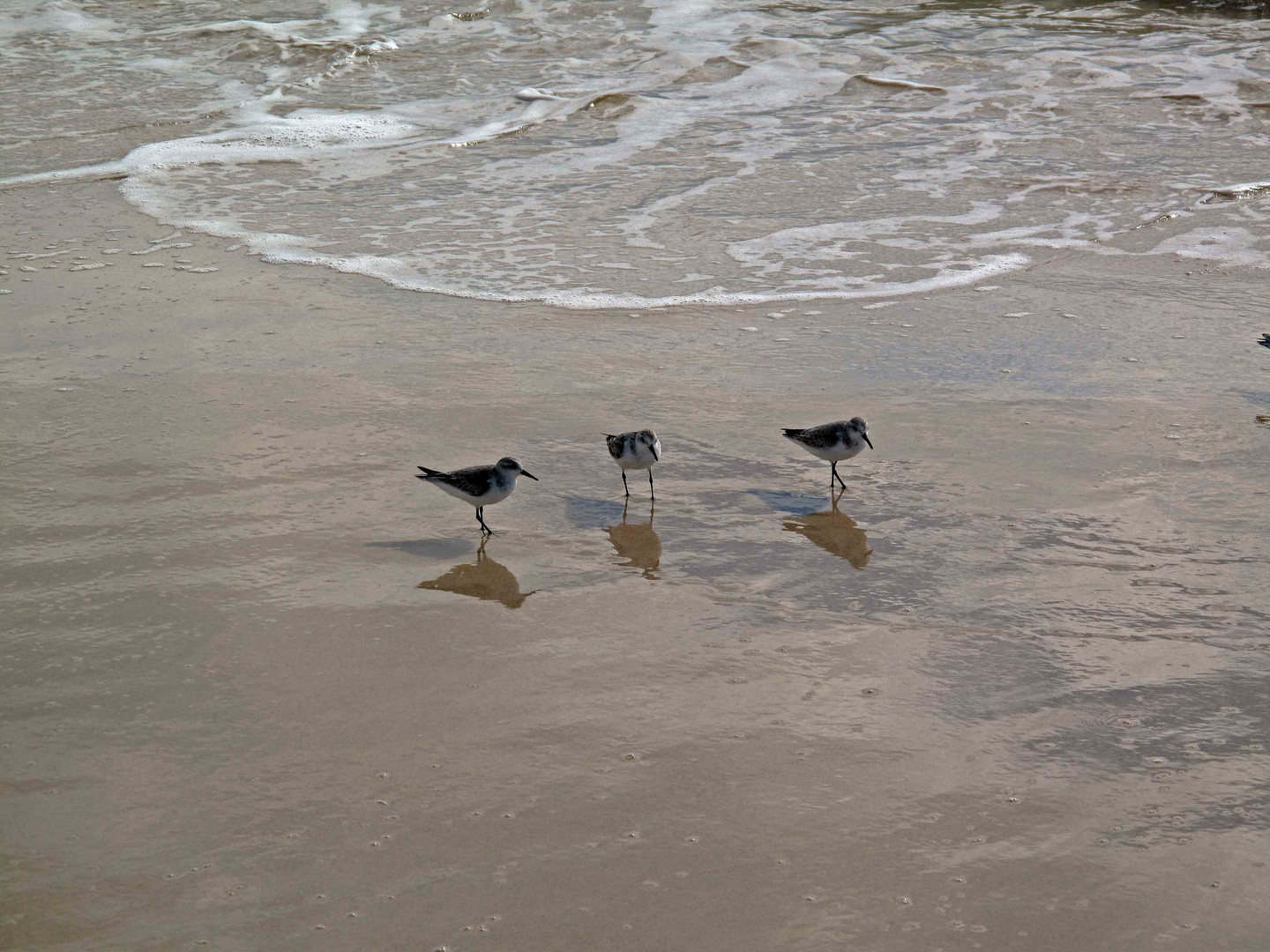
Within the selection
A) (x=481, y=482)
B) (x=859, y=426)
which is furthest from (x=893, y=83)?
(x=481, y=482)

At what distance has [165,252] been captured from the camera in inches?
390

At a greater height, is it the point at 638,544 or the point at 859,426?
the point at 859,426

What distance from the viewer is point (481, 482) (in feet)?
18.7

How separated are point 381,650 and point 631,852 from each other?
1.57 metres

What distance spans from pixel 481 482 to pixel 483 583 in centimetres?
53

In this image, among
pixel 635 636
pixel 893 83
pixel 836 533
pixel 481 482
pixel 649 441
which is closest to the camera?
pixel 635 636

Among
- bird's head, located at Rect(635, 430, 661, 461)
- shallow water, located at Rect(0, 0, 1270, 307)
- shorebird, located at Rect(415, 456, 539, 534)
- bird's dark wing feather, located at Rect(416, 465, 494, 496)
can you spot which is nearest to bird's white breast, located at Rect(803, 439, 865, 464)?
bird's head, located at Rect(635, 430, 661, 461)

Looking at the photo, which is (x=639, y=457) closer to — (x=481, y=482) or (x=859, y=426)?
(x=481, y=482)

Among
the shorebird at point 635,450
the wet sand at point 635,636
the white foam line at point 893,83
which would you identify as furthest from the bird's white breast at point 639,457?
the white foam line at point 893,83

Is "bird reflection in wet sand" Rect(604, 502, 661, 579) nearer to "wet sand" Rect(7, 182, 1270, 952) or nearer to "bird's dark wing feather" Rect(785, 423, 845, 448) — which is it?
"wet sand" Rect(7, 182, 1270, 952)

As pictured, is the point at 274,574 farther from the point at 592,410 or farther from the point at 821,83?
the point at 821,83

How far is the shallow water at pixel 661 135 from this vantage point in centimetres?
1002

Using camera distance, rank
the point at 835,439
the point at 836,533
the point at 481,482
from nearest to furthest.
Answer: the point at 481,482 → the point at 836,533 → the point at 835,439

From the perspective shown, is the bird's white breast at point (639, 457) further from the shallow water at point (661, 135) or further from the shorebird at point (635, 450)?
the shallow water at point (661, 135)
